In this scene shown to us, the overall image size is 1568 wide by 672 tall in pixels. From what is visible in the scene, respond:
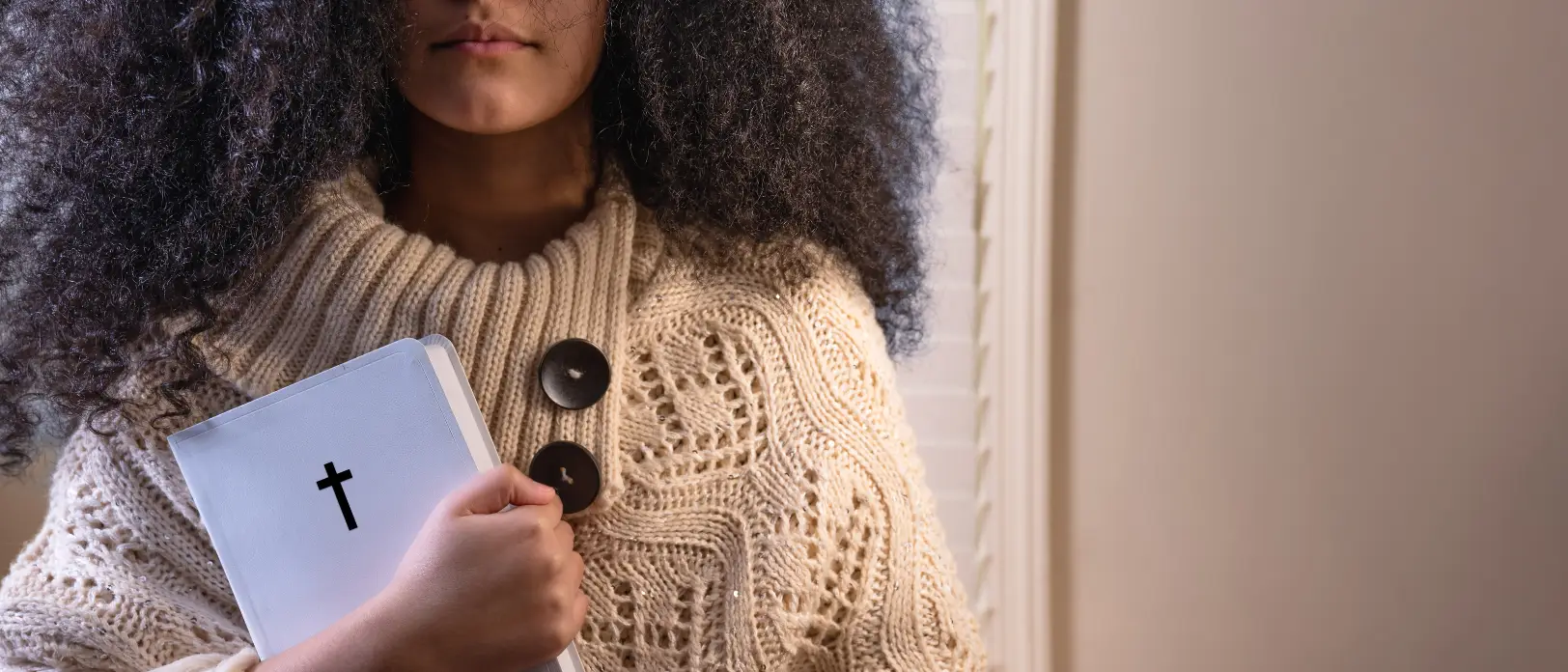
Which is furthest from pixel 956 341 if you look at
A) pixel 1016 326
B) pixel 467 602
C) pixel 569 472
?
pixel 467 602

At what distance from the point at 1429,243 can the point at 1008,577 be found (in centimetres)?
63

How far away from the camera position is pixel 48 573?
868 millimetres

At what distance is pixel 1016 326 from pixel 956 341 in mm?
77

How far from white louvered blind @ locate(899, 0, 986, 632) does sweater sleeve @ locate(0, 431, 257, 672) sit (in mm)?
850

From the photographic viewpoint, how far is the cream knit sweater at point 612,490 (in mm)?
843

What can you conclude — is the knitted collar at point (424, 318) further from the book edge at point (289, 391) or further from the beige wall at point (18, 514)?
the beige wall at point (18, 514)

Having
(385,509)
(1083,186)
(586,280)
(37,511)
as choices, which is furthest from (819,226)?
(37,511)

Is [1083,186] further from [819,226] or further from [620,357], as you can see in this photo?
[620,357]

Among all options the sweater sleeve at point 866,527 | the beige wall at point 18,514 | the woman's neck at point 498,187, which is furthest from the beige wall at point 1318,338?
the beige wall at point 18,514

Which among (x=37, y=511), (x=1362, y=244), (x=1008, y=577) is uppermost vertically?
(x=1362, y=244)

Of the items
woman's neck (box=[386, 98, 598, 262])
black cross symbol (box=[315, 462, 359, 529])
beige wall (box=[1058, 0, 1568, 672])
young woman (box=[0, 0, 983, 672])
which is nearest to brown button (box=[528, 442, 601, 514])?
young woman (box=[0, 0, 983, 672])

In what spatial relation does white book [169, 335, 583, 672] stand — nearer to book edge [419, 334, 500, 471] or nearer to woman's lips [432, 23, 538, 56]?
book edge [419, 334, 500, 471]

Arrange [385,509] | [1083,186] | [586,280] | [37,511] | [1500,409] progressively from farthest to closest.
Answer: [1083,186] < [37,511] < [1500,409] < [586,280] < [385,509]

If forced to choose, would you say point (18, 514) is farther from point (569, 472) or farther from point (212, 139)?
point (569, 472)
